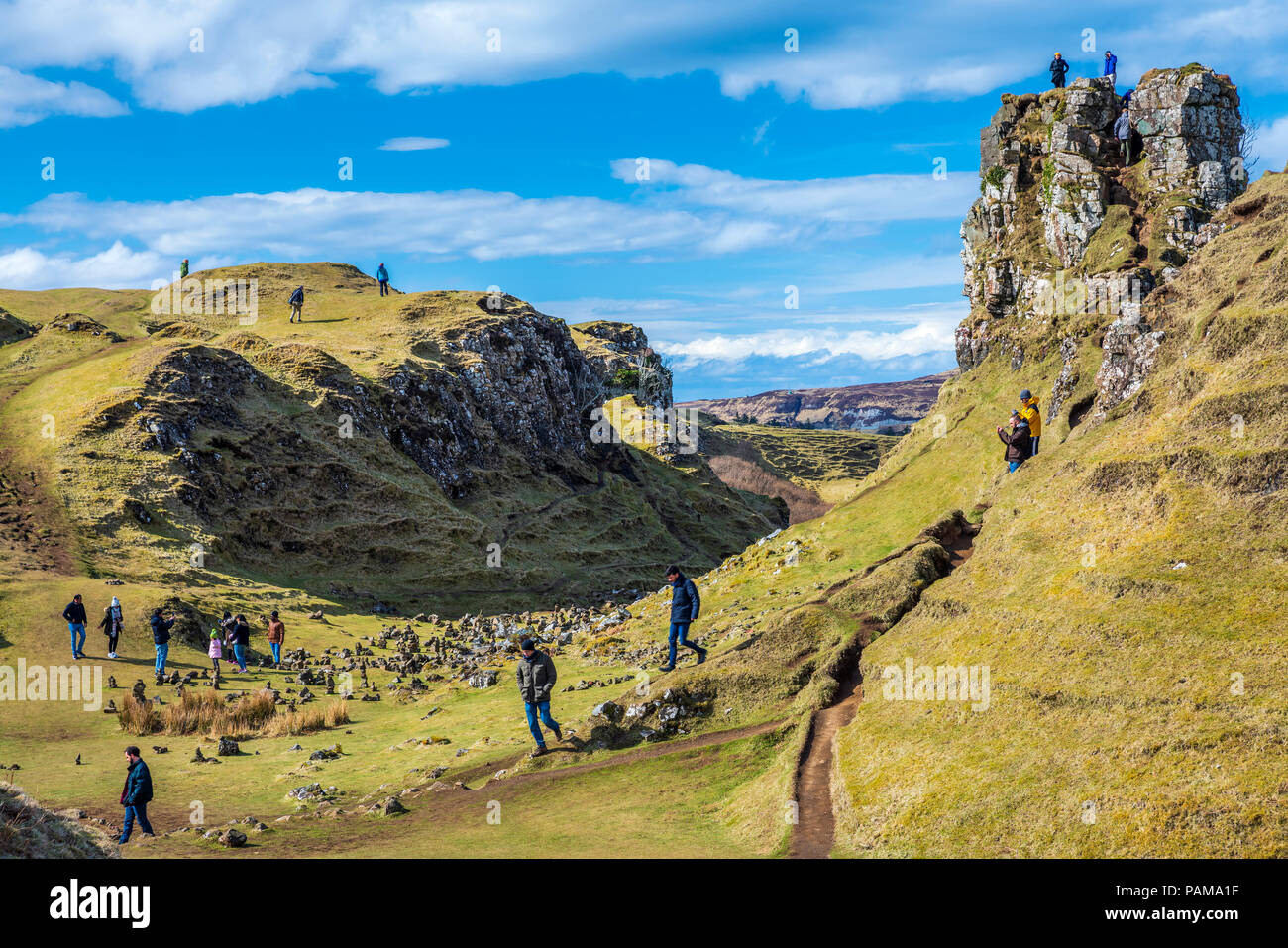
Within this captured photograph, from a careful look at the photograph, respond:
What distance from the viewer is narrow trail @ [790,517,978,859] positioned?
14.5 metres

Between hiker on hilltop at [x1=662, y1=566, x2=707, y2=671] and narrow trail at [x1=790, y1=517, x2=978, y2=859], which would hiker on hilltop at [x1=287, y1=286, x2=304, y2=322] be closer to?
hiker on hilltop at [x1=662, y1=566, x2=707, y2=671]

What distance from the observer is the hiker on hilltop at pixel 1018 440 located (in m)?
29.5

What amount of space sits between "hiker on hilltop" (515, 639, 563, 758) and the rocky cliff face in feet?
86.5

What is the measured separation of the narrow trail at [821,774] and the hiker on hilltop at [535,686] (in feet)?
21.5

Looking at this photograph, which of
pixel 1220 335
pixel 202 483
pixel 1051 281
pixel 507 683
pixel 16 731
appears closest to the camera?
pixel 1220 335

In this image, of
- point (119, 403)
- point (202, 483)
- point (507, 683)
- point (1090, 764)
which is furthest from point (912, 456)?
point (119, 403)

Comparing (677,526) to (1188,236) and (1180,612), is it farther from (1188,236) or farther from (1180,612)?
(1180,612)

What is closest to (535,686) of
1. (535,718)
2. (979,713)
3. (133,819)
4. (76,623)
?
(535,718)

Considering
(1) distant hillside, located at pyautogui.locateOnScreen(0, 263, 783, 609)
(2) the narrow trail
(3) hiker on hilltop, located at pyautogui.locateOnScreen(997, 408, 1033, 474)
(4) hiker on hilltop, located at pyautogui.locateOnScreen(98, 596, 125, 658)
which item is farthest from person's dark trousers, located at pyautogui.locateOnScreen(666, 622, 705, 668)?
(1) distant hillside, located at pyautogui.locateOnScreen(0, 263, 783, 609)

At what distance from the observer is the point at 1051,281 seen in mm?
46188
